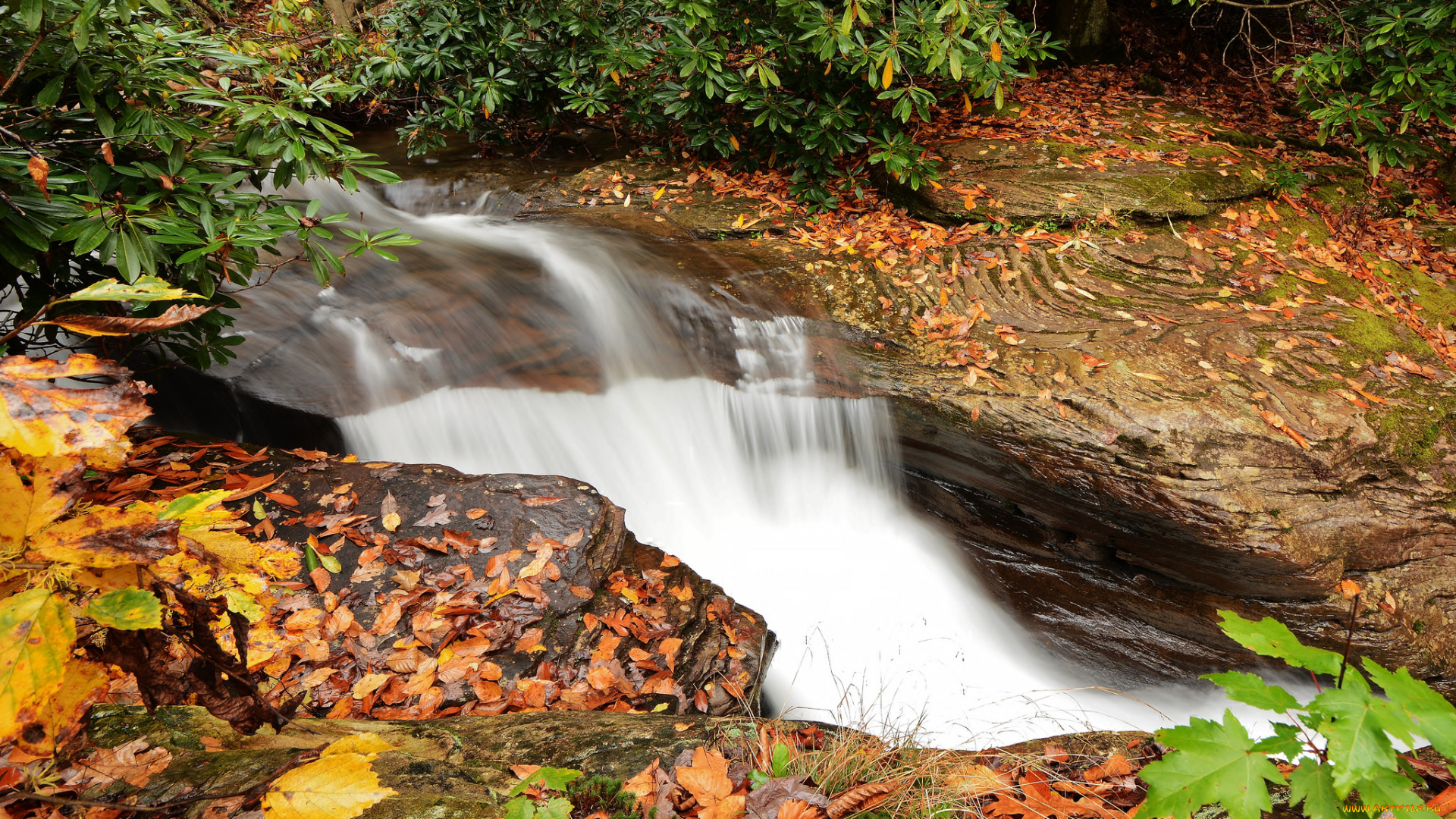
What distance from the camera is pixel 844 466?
16.8 ft

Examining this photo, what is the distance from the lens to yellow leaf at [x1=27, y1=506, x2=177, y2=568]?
1.14 m

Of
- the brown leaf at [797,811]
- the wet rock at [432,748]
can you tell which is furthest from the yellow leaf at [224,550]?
the brown leaf at [797,811]

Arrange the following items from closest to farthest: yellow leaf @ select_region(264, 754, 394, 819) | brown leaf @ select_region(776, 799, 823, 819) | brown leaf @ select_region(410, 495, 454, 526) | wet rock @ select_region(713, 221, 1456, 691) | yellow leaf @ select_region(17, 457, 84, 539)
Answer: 1. yellow leaf @ select_region(17, 457, 84, 539)
2. yellow leaf @ select_region(264, 754, 394, 819)
3. brown leaf @ select_region(776, 799, 823, 819)
4. brown leaf @ select_region(410, 495, 454, 526)
5. wet rock @ select_region(713, 221, 1456, 691)

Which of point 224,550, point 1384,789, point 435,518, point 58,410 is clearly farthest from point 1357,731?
point 435,518

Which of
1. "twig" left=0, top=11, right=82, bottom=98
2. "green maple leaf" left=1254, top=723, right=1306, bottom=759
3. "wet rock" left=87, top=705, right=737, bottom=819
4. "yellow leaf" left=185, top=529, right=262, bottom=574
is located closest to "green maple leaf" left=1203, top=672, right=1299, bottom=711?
"green maple leaf" left=1254, top=723, right=1306, bottom=759

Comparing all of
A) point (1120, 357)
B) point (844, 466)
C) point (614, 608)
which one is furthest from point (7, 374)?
point (1120, 357)

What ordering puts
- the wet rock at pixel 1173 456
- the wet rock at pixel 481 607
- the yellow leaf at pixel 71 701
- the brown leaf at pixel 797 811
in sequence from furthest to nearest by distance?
the wet rock at pixel 1173 456
the wet rock at pixel 481 607
the brown leaf at pixel 797 811
the yellow leaf at pixel 71 701

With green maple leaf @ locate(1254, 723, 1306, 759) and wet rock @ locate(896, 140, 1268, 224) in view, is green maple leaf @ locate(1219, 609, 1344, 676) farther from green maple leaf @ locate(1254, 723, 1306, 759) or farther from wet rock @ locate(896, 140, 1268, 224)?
wet rock @ locate(896, 140, 1268, 224)

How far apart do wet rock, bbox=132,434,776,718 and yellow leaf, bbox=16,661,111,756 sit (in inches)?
61.9

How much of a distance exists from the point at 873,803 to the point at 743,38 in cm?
600

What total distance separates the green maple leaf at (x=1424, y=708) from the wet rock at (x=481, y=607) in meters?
2.43

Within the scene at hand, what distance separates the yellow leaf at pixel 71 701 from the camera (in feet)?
4.09

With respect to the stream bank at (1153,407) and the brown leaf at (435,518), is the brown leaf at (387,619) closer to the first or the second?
the brown leaf at (435,518)

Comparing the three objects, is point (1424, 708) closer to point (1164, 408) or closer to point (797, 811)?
point (797, 811)
